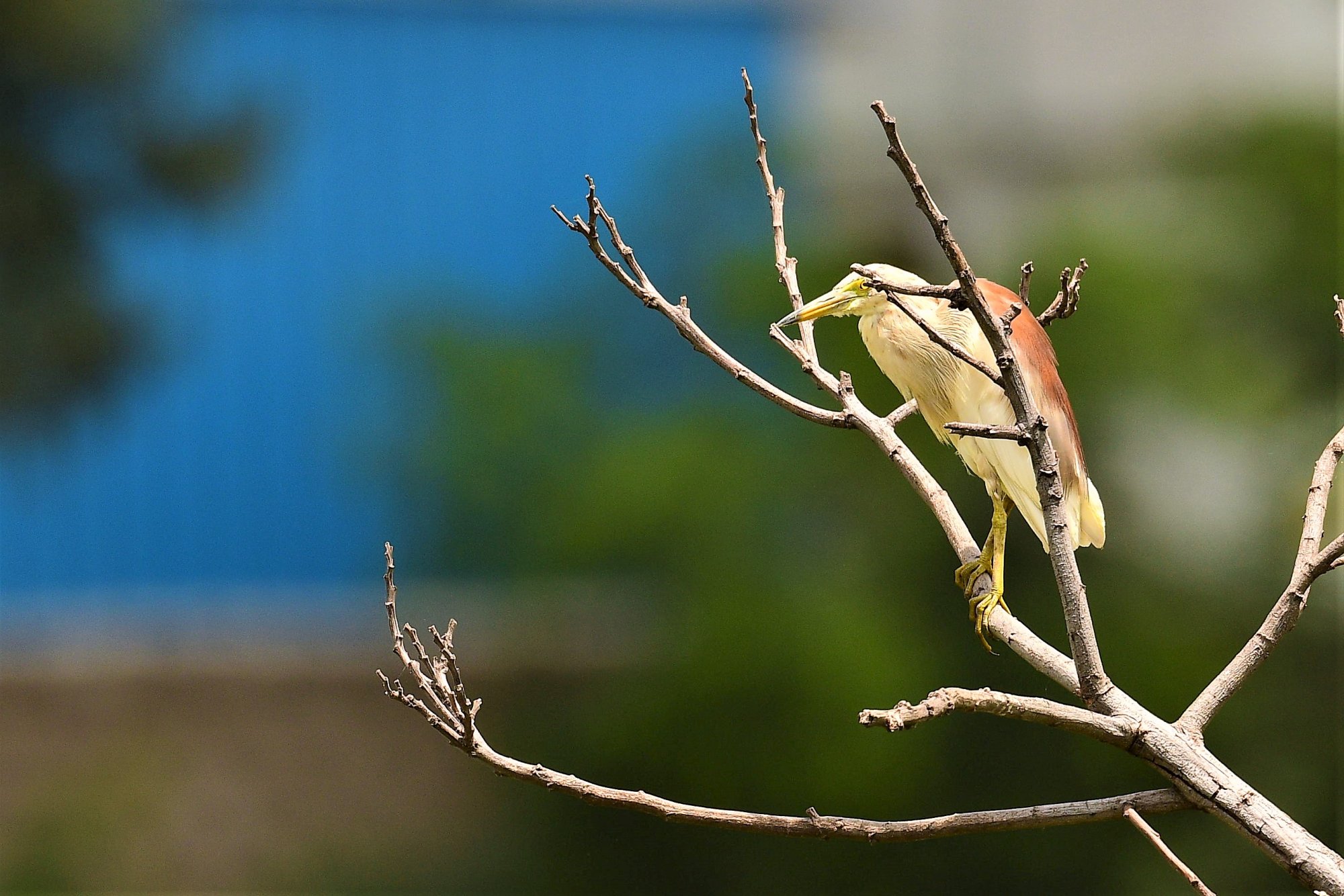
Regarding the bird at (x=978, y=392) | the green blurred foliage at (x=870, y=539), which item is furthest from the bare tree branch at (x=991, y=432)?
the green blurred foliage at (x=870, y=539)

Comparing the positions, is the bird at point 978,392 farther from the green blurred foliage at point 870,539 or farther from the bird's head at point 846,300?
the green blurred foliage at point 870,539

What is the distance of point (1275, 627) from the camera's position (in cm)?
37

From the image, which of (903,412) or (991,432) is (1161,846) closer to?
(991,432)

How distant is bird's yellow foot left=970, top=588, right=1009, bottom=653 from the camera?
46 centimetres

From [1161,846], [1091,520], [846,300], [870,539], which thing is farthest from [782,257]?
[870,539]

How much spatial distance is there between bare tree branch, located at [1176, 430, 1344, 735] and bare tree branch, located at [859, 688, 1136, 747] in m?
0.02

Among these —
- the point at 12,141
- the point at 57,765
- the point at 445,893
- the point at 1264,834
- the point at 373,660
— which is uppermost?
the point at 12,141

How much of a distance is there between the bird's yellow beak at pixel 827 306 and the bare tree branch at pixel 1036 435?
0.14 meters

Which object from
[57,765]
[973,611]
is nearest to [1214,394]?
[973,611]

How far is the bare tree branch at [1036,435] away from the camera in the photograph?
0.98 ft

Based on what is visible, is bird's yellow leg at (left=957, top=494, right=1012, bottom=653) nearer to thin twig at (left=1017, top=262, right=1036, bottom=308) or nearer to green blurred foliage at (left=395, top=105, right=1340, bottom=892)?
thin twig at (left=1017, top=262, right=1036, bottom=308)

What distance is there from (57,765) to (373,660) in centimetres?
38

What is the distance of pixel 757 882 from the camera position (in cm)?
123

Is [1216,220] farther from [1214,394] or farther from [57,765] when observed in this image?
[57,765]
